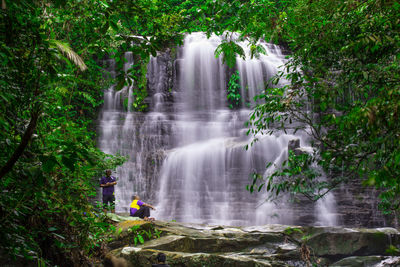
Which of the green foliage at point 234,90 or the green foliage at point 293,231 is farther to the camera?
the green foliage at point 234,90

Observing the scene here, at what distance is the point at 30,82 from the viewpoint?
116 inches

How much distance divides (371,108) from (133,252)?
17.9 feet

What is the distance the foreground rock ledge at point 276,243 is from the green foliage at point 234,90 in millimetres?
9073

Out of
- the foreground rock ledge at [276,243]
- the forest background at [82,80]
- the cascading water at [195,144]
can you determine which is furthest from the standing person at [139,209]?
the forest background at [82,80]

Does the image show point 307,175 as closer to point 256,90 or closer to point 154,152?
point 154,152

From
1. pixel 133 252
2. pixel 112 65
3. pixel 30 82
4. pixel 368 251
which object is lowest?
pixel 368 251

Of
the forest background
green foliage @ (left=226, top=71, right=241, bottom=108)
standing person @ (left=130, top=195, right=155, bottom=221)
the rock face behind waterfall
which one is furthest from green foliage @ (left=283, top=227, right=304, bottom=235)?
green foliage @ (left=226, top=71, right=241, bottom=108)

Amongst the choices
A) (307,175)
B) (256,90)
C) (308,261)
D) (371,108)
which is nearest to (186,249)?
(308,261)

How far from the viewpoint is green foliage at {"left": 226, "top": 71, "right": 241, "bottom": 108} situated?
1750 cm

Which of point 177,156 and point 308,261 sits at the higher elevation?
point 177,156

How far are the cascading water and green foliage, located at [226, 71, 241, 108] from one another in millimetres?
261

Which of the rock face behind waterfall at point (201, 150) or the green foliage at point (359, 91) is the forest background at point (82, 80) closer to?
the green foliage at point (359, 91)

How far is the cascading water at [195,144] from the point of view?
1379 centimetres

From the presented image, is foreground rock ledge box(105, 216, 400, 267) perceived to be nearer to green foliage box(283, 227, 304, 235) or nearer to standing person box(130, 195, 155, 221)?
green foliage box(283, 227, 304, 235)
